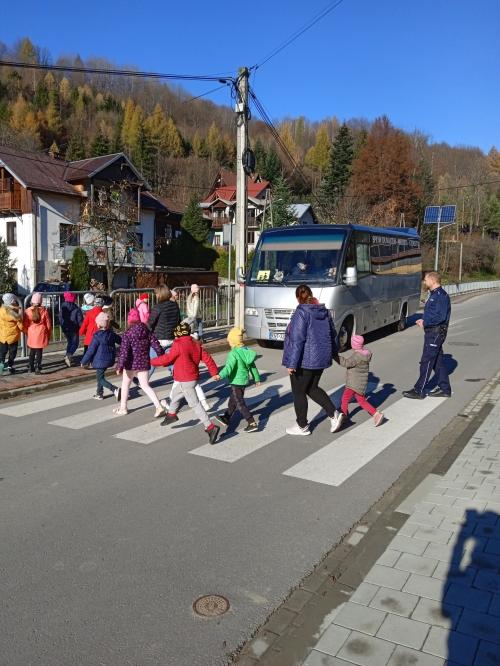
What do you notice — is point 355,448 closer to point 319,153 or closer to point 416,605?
point 416,605

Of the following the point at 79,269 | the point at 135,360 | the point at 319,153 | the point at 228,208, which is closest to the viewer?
the point at 135,360

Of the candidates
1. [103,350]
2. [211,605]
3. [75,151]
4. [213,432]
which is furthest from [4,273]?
[75,151]

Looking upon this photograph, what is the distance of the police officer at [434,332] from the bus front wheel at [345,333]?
474 cm

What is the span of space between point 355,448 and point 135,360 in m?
3.15

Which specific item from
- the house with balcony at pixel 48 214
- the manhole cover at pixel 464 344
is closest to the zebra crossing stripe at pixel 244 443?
the manhole cover at pixel 464 344

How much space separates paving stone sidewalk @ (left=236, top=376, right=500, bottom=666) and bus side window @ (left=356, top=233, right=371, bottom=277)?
10.3 m

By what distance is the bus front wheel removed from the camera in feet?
44.9

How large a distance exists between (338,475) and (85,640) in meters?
3.09

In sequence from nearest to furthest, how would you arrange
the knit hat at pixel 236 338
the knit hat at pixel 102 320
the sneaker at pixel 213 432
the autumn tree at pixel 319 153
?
the sneaker at pixel 213 432 < the knit hat at pixel 236 338 < the knit hat at pixel 102 320 < the autumn tree at pixel 319 153

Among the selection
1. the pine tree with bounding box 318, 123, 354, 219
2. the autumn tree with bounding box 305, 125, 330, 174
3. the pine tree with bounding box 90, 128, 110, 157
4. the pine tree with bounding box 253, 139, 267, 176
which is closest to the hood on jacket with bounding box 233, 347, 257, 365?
the pine tree with bounding box 318, 123, 354, 219

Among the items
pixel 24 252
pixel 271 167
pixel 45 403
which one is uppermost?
pixel 271 167

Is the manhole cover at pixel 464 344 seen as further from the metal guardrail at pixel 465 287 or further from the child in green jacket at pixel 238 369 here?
the metal guardrail at pixel 465 287

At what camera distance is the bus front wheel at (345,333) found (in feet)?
44.9

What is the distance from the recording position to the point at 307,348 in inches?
261
